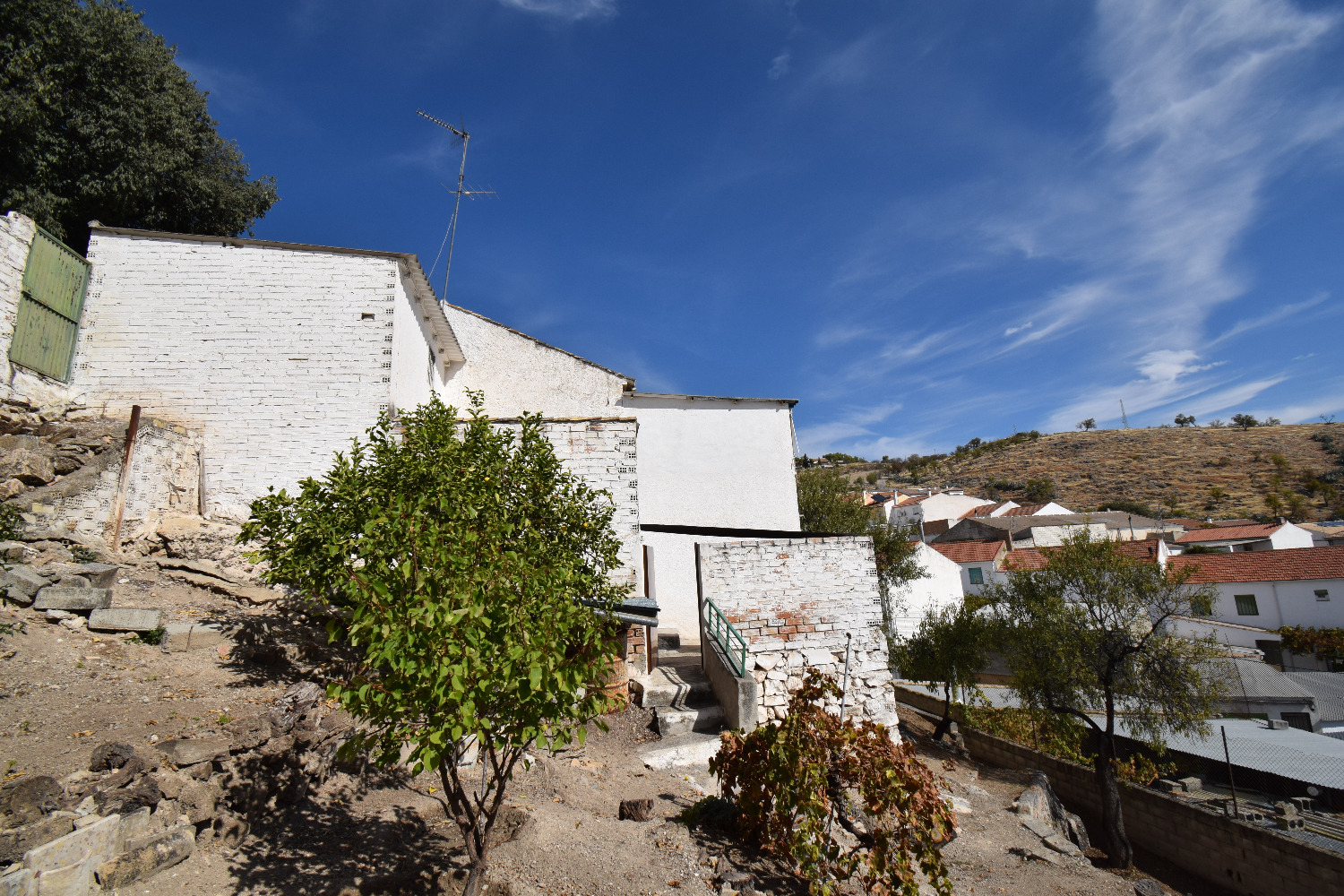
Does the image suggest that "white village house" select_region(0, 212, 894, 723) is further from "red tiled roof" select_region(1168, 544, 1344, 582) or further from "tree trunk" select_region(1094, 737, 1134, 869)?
"red tiled roof" select_region(1168, 544, 1344, 582)

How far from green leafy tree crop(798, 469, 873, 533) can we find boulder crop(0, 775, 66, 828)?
18.8 metres

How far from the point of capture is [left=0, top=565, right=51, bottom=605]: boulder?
6.59m

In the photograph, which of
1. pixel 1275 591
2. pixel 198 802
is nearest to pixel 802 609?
pixel 198 802

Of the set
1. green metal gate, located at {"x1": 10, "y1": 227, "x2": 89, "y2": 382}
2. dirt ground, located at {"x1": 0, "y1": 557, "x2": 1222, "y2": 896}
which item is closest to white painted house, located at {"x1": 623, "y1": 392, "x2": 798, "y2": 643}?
dirt ground, located at {"x1": 0, "y1": 557, "x2": 1222, "y2": 896}

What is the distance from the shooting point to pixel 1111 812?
11820mm

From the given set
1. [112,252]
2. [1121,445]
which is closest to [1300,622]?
[112,252]

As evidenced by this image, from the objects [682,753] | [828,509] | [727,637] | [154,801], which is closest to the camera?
[154,801]

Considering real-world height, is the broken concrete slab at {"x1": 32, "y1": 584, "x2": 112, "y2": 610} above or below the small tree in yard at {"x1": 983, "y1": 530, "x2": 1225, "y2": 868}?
above

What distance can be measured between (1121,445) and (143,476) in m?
87.9

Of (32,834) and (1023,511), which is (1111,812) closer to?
(32,834)

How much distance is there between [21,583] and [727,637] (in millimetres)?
8536

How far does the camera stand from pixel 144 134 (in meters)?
14.8

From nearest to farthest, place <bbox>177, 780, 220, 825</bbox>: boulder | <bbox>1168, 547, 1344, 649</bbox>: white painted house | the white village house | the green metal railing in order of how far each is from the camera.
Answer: <bbox>177, 780, 220, 825</bbox>: boulder
the green metal railing
the white village house
<bbox>1168, 547, 1344, 649</bbox>: white painted house

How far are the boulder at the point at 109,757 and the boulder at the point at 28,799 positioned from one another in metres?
0.34
